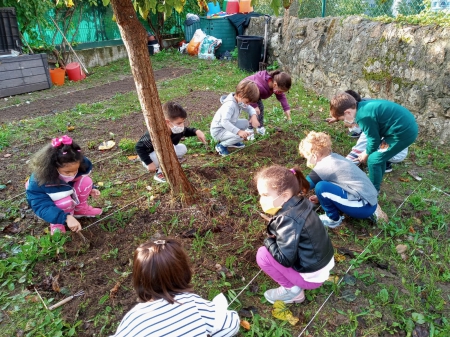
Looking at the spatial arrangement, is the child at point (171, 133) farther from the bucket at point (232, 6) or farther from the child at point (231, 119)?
the bucket at point (232, 6)

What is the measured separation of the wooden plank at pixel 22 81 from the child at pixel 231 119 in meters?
6.02

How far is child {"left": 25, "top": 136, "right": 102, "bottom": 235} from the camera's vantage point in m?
2.64

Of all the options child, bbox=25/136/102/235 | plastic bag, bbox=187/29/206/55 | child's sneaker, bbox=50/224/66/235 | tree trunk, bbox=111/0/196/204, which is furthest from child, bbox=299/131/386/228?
plastic bag, bbox=187/29/206/55

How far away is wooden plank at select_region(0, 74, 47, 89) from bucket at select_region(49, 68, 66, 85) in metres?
0.47

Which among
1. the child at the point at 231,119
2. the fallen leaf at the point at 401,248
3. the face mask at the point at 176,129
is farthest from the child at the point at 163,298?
the child at the point at 231,119

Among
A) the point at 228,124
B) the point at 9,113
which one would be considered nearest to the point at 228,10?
the point at 9,113

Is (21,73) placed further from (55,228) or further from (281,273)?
(281,273)

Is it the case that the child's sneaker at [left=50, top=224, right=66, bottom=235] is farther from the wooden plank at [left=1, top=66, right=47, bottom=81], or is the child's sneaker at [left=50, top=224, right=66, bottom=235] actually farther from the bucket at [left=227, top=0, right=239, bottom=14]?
the bucket at [left=227, top=0, right=239, bottom=14]

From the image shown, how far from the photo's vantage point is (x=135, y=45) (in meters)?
2.58

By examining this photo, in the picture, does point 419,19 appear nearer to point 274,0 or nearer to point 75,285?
point 274,0

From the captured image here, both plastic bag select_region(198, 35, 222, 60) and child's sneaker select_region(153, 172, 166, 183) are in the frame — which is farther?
plastic bag select_region(198, 35, 222, 60)

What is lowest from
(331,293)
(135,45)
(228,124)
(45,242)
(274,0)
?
(331,293)

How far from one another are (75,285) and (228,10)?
12523 mm

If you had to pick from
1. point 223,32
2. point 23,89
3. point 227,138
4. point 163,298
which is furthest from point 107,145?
point 223,32
